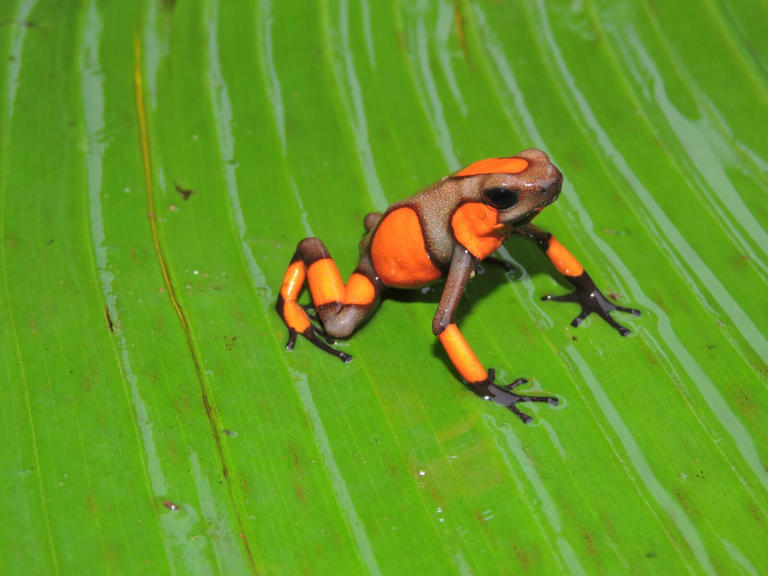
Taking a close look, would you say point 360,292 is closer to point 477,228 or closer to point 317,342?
point 317,342

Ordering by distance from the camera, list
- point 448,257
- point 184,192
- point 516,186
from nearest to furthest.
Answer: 1. point 516,186
2. point 448,257
3. point 184,192

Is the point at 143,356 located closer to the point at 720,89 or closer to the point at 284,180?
the point at 284,180

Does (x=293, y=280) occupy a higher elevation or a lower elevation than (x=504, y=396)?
higher

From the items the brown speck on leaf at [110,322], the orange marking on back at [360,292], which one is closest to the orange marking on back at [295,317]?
the orange marking on back at [360,292]

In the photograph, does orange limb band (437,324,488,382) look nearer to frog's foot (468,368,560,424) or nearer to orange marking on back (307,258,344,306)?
frog's foot (468,368,560,424)

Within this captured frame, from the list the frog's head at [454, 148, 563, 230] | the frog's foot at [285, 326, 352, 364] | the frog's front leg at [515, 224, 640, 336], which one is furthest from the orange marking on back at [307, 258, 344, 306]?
the frog's front leg at [515, 224, 640, 336]

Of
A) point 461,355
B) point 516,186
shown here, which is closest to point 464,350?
point 461,355

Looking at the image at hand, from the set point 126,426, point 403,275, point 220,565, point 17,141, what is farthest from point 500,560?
point 17,141
